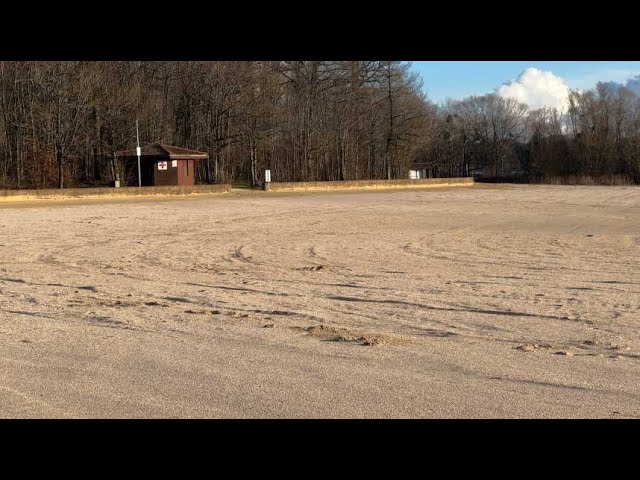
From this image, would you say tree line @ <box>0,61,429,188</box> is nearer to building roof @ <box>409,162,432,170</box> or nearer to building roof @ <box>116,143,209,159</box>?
building roof @ <box>116,143,209,159</box>

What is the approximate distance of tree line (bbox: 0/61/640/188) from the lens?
57.4 metres

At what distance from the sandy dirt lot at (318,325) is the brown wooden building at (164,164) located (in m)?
31.9

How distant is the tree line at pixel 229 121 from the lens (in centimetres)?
5744

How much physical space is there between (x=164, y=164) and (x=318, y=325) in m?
48.1

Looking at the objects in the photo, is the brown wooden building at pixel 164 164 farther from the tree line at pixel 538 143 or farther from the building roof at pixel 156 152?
the tree line at pixel 538 143

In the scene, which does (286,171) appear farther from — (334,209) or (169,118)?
(334,209)

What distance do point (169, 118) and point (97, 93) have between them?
11.5m

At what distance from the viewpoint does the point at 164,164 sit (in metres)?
57.2

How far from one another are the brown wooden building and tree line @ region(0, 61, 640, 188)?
10.7 feet

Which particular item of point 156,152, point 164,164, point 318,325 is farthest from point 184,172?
point 318,325

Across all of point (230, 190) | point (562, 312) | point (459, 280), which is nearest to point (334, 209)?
point (230, 190)

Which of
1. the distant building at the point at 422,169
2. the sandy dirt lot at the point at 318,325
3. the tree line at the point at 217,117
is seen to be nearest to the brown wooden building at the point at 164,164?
the tree line at the point at 217,117

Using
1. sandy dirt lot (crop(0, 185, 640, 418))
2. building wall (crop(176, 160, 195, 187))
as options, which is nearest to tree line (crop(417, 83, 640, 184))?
building wall (crop(176, 160, 195, 187))
